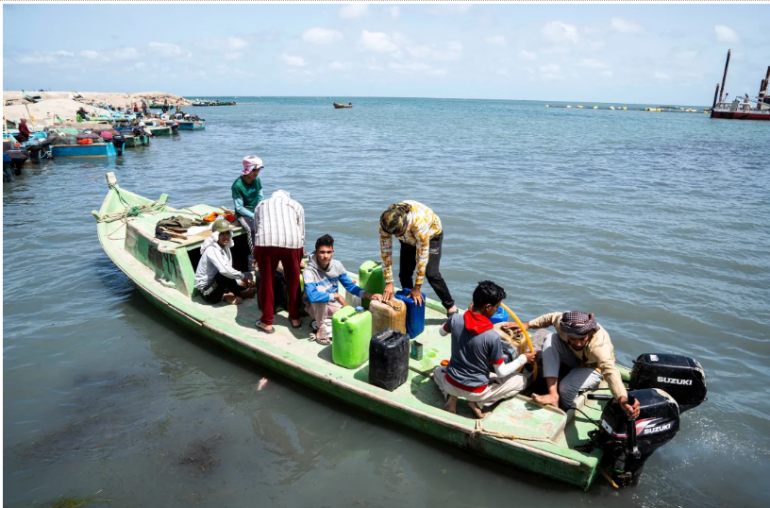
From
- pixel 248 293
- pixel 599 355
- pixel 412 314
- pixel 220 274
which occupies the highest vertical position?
pixel 599 355

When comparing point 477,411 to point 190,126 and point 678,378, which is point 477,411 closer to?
point 678,378

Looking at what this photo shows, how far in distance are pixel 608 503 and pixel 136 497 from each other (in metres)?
4.70

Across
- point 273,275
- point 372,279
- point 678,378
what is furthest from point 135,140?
point 678,378

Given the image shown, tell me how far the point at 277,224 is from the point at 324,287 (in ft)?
3.31

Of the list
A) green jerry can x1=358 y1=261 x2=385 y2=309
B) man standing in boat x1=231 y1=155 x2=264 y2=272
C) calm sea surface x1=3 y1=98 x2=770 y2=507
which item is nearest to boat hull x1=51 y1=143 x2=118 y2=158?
calm sea surface x1=3 y1=98 x2=770 y2=507

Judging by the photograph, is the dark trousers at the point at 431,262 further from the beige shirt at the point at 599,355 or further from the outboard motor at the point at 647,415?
the outboard motor at the point at 647,415

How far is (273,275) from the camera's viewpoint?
6184mm

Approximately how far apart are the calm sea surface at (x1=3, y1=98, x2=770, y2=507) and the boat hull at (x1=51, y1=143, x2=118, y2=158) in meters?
8.40

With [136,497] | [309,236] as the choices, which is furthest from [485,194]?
[136,497]

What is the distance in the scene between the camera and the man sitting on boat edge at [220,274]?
22.4 feet

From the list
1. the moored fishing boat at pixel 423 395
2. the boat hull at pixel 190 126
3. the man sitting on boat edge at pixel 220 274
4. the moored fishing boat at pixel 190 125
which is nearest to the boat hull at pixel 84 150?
the moored fishing boat at pixel 190 125

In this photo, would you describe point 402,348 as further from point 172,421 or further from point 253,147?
point 253,147

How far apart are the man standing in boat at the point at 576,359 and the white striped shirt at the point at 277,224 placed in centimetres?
285

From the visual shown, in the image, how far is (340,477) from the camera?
16.2ft
